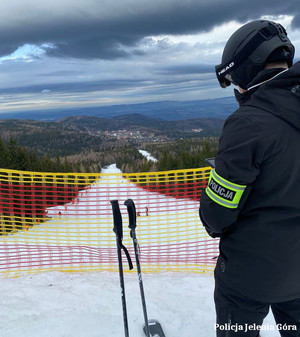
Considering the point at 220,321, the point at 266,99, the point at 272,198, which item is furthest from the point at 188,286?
the point at 266,99

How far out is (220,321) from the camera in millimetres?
2041

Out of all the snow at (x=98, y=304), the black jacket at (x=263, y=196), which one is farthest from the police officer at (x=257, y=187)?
the snow at (x=98, y=304)

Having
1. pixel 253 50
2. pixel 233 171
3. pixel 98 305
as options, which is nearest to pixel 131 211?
pixel 233 171

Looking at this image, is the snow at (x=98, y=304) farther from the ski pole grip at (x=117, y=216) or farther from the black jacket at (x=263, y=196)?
the black jacket at (x=263, y=196)

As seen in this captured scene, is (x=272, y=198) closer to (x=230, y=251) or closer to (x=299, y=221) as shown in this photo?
(x=299, y=221)

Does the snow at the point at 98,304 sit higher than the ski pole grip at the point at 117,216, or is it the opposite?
the ski pole grip at the point at 117,216

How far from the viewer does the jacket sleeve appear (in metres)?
1.47

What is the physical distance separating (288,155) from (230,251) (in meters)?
0.77

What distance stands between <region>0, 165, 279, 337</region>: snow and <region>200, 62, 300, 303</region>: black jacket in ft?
6.96

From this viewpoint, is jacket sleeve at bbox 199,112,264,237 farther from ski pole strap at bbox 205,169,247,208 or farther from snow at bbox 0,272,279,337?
snow at bbox 0,272,279,337

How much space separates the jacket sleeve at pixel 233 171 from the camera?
1471 mm

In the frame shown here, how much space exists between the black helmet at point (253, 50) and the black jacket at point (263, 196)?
→ 0.11 m

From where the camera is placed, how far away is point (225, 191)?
1596 mm
